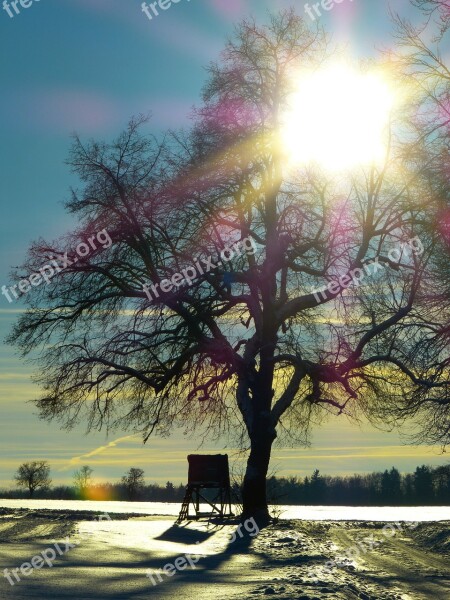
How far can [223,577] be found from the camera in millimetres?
14805

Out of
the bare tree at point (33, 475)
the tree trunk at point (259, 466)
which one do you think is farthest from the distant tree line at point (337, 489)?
the tree trunk at point (259, 466)

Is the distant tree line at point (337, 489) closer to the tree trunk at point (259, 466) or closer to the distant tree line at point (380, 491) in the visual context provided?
the distant tree line at point (380, 491)

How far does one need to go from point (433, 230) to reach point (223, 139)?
704cm

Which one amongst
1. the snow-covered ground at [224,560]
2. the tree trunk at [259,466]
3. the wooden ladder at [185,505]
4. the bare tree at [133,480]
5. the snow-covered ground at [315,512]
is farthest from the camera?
the bare tree at [133,480]

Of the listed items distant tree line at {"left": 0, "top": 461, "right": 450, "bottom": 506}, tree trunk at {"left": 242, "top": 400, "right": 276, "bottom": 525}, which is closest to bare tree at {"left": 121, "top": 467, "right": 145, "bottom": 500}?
distant tree line at {"left": 0, "top": 461, "right": 450, "bottom": 506}

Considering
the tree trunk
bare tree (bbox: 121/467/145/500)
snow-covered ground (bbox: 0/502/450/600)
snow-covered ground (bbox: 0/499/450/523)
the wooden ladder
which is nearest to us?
snow-covered ground (bbox: 0/502/450/600)

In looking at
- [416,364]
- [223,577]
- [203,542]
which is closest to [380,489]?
[416,364]

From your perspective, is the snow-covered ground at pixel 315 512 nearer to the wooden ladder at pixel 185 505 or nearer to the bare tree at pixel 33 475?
the wooden ladder at pixel 185 505

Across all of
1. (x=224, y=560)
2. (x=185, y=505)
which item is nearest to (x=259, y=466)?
(x=185, y=505)

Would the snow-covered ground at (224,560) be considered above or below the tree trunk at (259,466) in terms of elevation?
below

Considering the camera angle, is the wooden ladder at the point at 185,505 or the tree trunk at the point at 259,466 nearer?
the tree trunk at the point at 259,466

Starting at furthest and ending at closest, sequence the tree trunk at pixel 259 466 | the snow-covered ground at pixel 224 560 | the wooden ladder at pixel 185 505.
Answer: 1. the wooden ladder at pixel 185 505
2. the tree trunk at pixel 259 466
3. the snow-covered ground at pixel 224 560

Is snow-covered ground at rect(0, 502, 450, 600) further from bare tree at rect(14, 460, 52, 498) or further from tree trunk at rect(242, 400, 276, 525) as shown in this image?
bare tree at rect(14, 460, 52, 498)

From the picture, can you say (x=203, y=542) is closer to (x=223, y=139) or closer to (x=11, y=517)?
(x=11, y=517)
